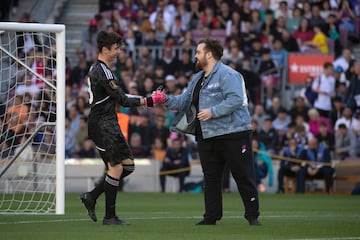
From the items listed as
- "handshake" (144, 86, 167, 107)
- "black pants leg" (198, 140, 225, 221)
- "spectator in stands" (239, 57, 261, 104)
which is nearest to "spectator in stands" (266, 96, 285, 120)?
"spectator in stands" (239, 57, 261, 104)

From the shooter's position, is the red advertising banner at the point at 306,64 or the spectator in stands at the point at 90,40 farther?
the spectator in stands at the point at 90,40

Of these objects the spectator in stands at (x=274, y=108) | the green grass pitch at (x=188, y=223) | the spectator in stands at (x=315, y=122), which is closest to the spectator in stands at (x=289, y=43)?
the spectator in stands at (x=274, y=108)

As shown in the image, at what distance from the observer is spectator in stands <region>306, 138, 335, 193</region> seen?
2359cm

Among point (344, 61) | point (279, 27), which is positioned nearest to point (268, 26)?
point (279, 27)

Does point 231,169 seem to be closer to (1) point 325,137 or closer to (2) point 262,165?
(2) point 262,165

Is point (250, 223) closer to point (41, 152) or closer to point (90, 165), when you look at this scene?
point (41, 152)

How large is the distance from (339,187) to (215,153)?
1135 centimetres

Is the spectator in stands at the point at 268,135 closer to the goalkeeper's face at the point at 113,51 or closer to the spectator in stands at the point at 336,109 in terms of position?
the spectator in stands at the point at 336,109

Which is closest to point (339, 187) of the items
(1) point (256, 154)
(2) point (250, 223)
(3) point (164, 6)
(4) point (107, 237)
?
(1) point (256, 154)

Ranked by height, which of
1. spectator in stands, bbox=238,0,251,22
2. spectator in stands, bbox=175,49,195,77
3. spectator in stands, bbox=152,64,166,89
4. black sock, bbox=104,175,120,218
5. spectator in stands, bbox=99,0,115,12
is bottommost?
black sock, bbox=104,175,120,218

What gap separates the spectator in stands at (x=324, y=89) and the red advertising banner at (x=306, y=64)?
1.00 m

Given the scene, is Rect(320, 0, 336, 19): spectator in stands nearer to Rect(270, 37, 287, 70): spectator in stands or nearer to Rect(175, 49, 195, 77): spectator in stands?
Rect(270, 37, 287, 70): spectator in stands

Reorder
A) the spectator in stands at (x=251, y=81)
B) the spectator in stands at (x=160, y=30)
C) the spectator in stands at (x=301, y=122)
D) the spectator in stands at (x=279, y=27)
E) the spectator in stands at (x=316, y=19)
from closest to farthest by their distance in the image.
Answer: the spectator in stands at (x=301, y=122) < the spectator in stands at (x=251, y=81) < the spectator in stands at (x=279, y=27) < the spectator in stands at (x=316, y=19) < the spectator in stands at (x=160, y=30)

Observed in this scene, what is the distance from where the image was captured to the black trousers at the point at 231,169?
12492mm
